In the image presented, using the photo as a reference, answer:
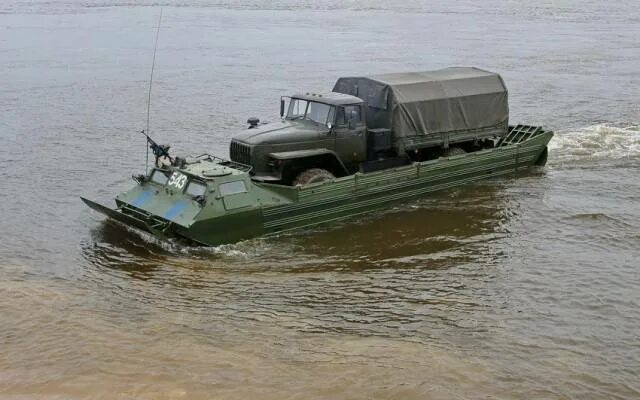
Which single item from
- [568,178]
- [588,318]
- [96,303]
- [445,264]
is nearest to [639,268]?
[588,318]

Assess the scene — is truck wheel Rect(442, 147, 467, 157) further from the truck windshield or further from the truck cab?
the truck windshield

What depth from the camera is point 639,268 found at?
12.9 metres

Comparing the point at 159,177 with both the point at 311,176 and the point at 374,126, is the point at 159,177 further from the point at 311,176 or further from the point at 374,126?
the point at 374,126

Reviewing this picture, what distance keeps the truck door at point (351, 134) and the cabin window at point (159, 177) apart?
3399 mm

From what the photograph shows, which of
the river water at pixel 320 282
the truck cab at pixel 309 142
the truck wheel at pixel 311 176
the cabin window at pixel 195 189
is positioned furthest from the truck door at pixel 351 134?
the cabin window at pixel 195 189

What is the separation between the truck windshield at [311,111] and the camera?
15.1 m

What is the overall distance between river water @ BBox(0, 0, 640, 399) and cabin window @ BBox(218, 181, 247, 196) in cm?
95

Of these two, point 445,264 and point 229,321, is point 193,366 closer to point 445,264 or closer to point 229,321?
point 229,321

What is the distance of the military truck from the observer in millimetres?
14508

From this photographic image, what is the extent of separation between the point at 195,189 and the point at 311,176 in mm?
2452

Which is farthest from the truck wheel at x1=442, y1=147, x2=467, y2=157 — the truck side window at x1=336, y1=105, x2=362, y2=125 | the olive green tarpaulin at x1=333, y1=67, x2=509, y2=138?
the truck side window at x1=336, y1=105, x2=362, y2=125

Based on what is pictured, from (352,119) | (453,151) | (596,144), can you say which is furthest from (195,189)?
(596,144)

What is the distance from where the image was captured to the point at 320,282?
12.2 m

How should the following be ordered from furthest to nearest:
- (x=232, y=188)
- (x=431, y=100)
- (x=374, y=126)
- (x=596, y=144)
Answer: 1. (x=596, y=144)
2. (x=431, y=100)
3. (x=374, y=126)
4. (x=232, y=188)
